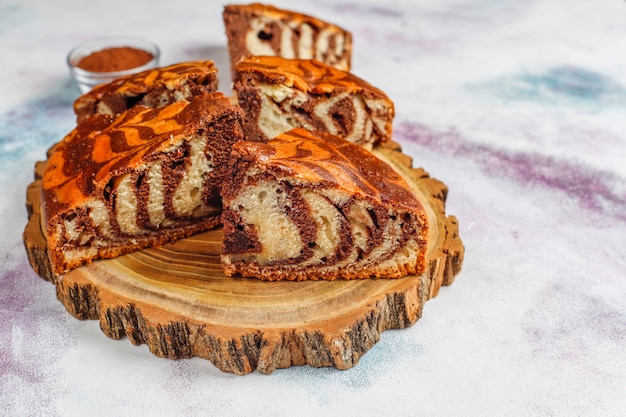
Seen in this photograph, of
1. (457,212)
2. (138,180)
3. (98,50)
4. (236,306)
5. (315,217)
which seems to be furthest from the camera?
(98,50)

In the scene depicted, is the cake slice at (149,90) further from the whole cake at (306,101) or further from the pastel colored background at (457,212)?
the pastel colored background at (457,212)

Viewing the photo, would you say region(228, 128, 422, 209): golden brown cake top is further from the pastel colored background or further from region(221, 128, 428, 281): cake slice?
the pastel colored background

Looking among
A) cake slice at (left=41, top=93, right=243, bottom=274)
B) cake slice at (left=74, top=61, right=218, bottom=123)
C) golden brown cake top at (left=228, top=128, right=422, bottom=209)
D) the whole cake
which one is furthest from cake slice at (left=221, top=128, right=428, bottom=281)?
cake slice at (left=74, top=61, right=218, bottom=123)

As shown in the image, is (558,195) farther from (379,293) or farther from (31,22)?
(31,22)

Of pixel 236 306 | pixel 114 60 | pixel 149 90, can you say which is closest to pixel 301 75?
pixel 149 90

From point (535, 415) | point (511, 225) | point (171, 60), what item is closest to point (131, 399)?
point (535, 415)

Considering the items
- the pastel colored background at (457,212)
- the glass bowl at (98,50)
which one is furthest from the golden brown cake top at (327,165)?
the glass bowl at (98,50)

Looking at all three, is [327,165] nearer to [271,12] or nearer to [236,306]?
[236,306]
